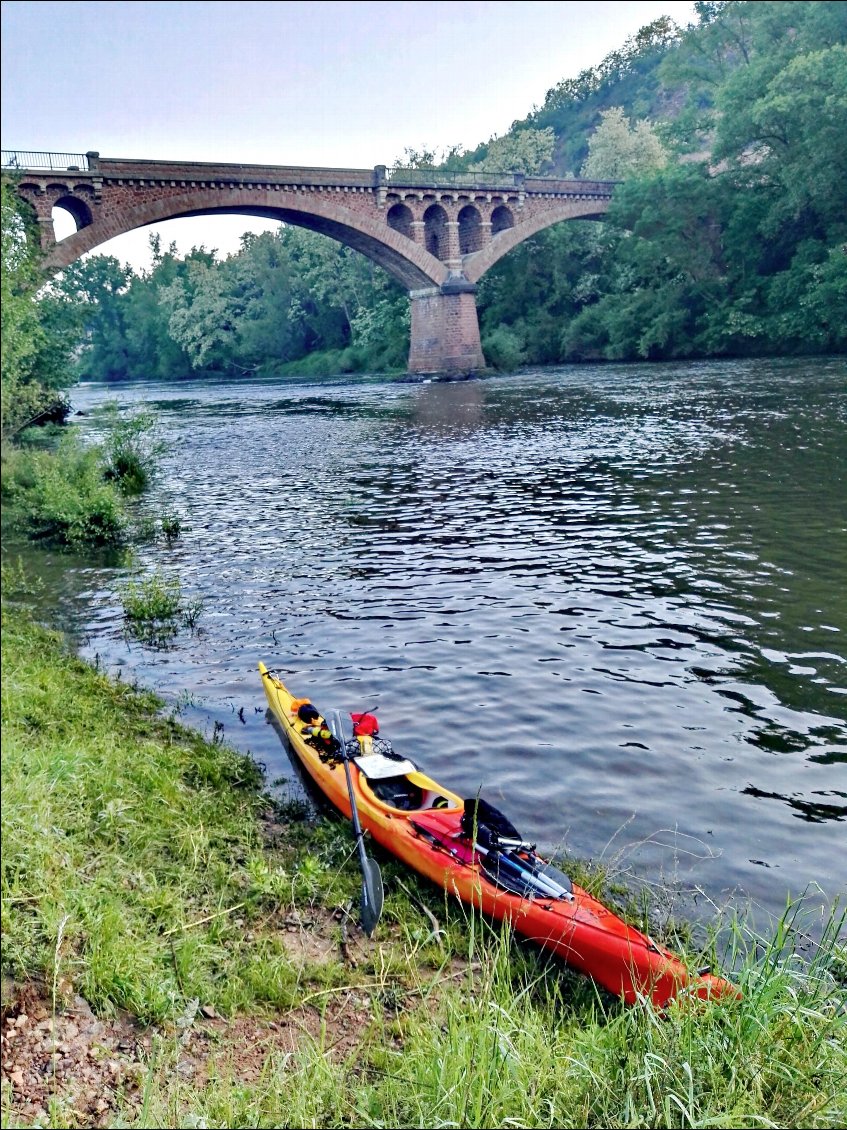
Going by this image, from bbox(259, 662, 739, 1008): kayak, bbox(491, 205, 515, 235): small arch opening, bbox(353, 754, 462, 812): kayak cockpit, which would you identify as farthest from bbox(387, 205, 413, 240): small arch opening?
bbox(353, 754, 462, 812): kayak cockpit

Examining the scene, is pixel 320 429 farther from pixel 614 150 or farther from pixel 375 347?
pixel 614 150

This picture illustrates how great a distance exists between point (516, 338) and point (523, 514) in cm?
3453

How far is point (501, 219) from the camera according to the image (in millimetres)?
46562

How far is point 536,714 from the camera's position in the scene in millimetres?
6543

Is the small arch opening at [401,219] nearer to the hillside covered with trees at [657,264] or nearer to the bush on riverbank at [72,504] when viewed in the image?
the hillside covered with trees at [657,264]

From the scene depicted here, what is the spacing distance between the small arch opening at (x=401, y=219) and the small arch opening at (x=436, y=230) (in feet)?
Answer: 2.98

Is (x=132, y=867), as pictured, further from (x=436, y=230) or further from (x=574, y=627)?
(x=436, y=230)

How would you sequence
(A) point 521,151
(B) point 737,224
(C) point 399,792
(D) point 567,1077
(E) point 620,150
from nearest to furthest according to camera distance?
(D) point 567,1077 → (C) point 399,792 → (B) point 737,224 → (E) point 620,150 → (A) point 521,151

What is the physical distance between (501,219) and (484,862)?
152ft

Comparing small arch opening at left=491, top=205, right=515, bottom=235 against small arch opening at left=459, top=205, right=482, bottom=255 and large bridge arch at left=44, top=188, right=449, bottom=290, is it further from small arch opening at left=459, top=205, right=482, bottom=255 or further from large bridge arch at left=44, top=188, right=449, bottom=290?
large bridge arch at left=44, top=188, right=449, bottom=290

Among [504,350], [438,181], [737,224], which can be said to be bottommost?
[504,350]

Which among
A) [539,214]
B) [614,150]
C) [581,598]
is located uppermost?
[614,150]

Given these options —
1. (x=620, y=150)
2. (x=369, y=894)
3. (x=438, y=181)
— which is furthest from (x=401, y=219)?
(x=369, y=894)

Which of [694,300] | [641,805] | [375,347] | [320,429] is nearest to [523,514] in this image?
[641,805]
